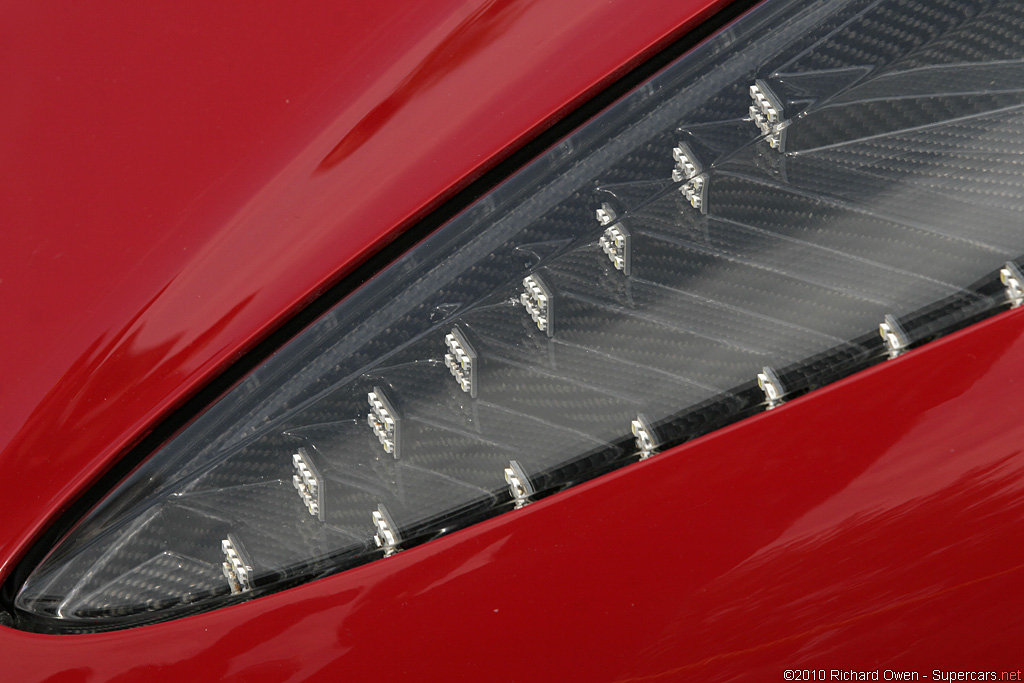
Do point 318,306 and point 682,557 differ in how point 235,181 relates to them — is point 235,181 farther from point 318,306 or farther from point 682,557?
point 682,557

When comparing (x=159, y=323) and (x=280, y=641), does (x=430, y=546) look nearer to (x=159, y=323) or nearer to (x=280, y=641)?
(x=280, y=641)

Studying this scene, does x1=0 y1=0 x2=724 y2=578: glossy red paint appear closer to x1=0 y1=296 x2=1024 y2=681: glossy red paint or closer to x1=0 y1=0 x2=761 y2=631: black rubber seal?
x1=0 y1=0 x2=761 y2=631: black rubber seal

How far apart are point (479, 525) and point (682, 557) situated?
211mm

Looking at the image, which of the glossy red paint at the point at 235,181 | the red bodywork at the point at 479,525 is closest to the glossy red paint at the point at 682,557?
the red bodywork at the point at 479,525

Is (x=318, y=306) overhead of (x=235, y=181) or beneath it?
beneath

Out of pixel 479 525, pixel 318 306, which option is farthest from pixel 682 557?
pixel 318 306

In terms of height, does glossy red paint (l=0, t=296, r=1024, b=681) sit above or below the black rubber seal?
below

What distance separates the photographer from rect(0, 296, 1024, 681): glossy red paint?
3.04 ft

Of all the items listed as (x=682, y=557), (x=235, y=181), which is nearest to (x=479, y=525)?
(x=682, y=557)

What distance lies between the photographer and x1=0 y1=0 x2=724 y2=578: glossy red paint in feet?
3.11

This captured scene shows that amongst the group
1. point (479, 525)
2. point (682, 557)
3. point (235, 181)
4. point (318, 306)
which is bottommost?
point (682, 557)

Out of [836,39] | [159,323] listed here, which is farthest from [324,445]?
[836,39]

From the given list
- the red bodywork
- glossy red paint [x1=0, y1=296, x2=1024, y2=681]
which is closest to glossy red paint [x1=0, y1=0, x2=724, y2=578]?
the red bodywork

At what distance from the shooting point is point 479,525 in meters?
0.95
